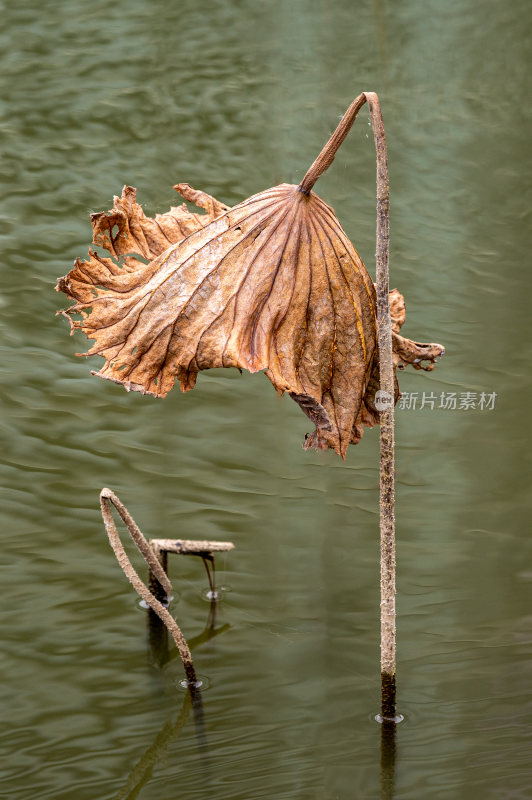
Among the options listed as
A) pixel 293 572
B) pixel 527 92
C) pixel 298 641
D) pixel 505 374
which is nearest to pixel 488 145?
pixel 527 92

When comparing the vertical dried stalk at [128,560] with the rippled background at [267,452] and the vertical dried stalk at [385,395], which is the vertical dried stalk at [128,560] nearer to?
the rippled background at [267,452]

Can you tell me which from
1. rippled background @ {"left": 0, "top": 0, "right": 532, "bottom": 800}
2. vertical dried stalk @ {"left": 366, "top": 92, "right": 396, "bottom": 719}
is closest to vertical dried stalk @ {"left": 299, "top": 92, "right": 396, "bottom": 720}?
vertical dried stalk @ {"left": 366, "top": 92, "right": 396, "bottom": 719}

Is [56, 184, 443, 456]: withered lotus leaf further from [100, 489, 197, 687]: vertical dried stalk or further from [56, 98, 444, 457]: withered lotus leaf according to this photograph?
[100, 489, 197, 687]: vertical dried stalk

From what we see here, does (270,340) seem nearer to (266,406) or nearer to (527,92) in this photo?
(266,406)

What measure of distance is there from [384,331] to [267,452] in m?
0.92

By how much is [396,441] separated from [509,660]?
66 cm

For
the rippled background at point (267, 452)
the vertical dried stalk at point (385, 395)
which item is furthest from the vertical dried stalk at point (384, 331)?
the rippled background at point (267, 452)

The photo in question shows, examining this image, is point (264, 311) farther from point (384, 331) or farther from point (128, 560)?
point (128, 560)

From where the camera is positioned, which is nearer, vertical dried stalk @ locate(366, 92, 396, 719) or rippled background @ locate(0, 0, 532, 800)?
vertical dried stalk @ locate(366, 92, 396, 719)

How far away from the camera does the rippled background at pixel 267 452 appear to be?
1.06 meters

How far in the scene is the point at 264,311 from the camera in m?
0.83

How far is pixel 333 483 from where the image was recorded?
170cm

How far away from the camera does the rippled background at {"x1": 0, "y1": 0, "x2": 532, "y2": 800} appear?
3.47ft

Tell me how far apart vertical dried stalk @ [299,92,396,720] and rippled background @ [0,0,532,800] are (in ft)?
0.70
